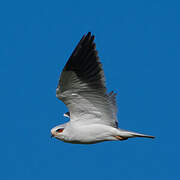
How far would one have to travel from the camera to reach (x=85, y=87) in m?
9.80

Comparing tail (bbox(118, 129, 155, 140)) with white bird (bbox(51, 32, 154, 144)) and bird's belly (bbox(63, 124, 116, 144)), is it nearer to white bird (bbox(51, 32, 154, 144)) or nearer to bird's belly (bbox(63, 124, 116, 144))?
white bird (bbox(51, 32, 154, 144))

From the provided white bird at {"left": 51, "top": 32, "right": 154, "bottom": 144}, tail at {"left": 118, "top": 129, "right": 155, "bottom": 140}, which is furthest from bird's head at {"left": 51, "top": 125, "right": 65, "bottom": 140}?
tail at {"left": 118, "top": 129, "right": 155, "bottom": 140}

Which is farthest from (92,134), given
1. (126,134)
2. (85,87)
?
(85,87)

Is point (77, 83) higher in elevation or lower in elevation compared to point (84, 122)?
higher

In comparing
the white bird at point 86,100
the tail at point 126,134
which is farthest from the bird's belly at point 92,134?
the tail at point 126,134

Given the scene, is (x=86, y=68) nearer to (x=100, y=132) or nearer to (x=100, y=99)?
(x=100, y=99)

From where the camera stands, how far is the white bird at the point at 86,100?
31.2ft

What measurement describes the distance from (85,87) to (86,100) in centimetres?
37

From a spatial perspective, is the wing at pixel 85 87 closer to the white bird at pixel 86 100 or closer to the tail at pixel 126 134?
the white bird at pixel 86 100

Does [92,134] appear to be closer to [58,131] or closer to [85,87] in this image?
[58,131]

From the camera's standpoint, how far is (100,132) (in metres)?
10.0

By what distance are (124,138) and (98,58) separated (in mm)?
2049

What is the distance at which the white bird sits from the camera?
9520 mm

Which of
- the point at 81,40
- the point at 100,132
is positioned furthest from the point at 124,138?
the point at 81,40
